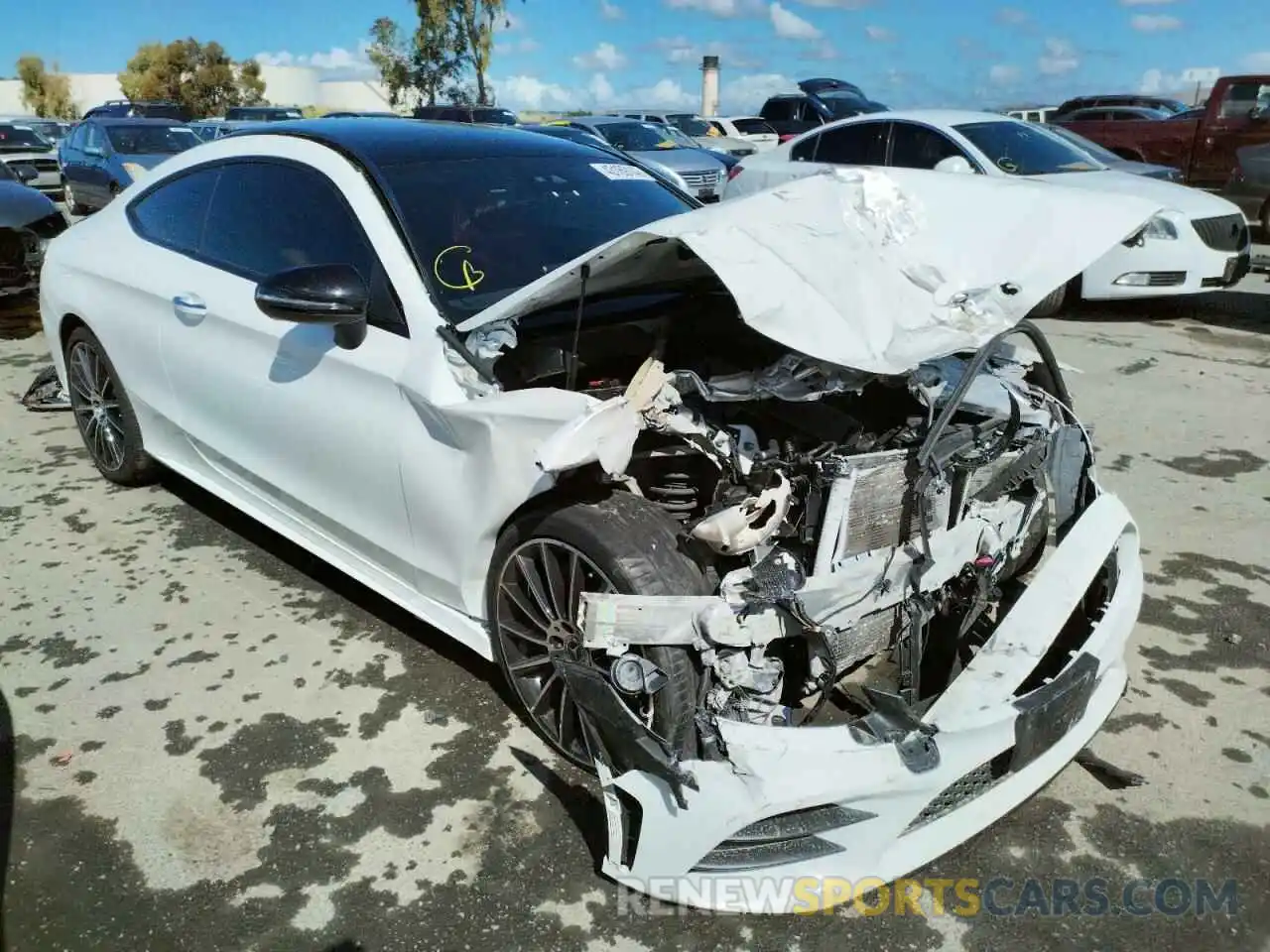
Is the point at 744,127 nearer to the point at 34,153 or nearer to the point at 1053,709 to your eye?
the point at 34,153

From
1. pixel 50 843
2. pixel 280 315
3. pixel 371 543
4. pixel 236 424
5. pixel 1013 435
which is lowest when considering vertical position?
pixel 50 843

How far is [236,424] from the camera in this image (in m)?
3.37

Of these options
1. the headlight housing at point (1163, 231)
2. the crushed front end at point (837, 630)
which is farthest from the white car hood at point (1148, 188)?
the crushed front end at point (837, 630)

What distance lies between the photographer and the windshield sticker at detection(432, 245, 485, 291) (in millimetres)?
2797

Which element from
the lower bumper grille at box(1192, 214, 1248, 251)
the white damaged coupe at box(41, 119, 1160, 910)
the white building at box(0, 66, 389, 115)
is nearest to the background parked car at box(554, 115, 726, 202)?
the lower bumper grille at box(1192, 214, 1248, 251)

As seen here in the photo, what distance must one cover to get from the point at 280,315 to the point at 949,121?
7.24 meters

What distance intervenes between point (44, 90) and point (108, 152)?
183 ft

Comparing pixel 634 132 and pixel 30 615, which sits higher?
pixel 634 132

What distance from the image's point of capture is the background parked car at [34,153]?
18.5 meters

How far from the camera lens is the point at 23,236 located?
25.3 ft

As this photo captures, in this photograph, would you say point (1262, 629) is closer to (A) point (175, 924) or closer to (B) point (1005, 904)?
(B) point (1005, 904)

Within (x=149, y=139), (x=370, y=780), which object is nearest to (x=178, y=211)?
(x=370, y=780)

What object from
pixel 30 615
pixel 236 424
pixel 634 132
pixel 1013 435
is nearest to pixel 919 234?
pixel 1013 435

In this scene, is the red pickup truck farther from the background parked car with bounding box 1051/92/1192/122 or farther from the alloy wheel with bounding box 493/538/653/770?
the alloy wheel with bounding box 493/538/653/770
